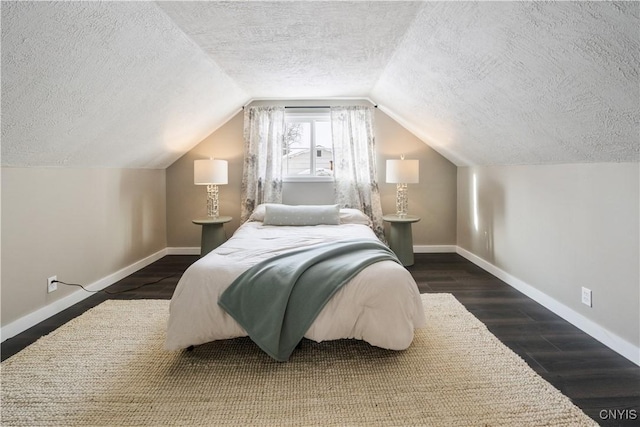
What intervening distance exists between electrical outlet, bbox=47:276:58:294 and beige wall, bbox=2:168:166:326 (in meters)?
0.03

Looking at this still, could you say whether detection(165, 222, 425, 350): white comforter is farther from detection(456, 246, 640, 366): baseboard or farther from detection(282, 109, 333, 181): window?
detection(282, 109, 333, 181): window

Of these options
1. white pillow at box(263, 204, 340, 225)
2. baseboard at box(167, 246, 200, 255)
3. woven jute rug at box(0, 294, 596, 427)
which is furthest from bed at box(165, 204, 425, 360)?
baseboard at box(167, 246, 200, 255)

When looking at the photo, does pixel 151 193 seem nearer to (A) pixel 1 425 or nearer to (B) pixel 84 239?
(B) pixel 84 239

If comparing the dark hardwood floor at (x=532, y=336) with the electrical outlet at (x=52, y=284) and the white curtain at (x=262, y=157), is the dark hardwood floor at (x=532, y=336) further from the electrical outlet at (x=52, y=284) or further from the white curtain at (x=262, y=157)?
the white curtain at (x=262, y=157)

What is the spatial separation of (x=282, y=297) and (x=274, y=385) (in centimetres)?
44

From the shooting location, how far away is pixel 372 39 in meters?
2.50

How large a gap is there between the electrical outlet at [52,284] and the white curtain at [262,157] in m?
2.12

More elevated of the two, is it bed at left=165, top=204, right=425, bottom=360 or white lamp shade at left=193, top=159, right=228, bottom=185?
white lamp shade at left=193, top=159, right=228, bottom=185

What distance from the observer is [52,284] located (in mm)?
2648

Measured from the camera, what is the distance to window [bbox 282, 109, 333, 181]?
15.2 feet

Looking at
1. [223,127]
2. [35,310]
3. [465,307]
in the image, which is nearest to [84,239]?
[35,310]

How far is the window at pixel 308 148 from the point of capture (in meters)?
4.64

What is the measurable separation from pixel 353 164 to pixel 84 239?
301 cm

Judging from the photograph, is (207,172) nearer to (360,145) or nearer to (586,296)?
(360,145)
